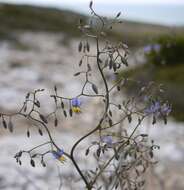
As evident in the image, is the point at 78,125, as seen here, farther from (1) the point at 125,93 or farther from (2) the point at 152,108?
(2) the point at 152,108

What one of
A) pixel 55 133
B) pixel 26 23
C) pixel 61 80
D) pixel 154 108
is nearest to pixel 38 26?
pixel 26 23

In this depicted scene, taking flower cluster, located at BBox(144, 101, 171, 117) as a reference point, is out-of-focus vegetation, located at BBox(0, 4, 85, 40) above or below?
below

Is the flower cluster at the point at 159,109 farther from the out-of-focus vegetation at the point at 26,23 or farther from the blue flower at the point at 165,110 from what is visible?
the out-of-focus vegetation at the point at 26,23

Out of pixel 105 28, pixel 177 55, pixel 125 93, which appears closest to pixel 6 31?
pixel 177 55

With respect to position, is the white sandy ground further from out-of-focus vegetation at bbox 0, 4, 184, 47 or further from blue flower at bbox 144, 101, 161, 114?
out-of-focus vegetation at bbox 0, 4, 184, 47

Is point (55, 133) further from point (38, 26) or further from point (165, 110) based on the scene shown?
point (38, 26)

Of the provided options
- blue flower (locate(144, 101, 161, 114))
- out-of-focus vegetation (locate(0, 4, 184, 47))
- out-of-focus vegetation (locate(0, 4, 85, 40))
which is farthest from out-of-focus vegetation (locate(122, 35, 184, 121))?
blue flower (locate(144, 101, 161, 114))
